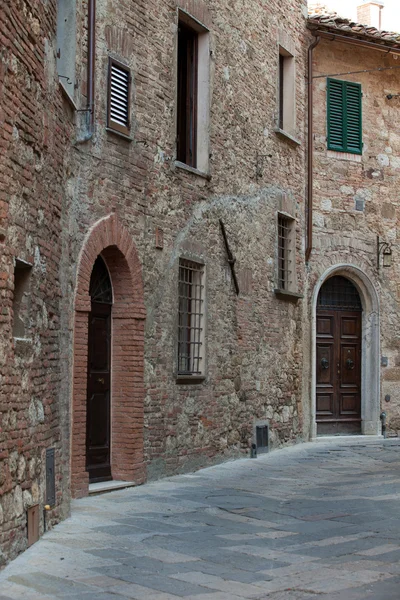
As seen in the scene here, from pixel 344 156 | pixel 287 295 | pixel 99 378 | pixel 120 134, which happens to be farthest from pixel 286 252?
pixel 99 378

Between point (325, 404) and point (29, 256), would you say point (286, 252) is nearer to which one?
point (325, 404)

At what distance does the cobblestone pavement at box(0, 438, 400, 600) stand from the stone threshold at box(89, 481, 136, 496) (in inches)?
5.0

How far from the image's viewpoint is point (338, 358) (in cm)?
1614

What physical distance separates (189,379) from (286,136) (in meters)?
5.17

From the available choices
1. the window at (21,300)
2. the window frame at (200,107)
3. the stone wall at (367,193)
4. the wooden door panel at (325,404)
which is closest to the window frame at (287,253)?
the stone wall at (367,193)

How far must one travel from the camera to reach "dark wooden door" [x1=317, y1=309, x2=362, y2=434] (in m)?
15.9

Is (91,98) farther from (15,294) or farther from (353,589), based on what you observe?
(353,589)

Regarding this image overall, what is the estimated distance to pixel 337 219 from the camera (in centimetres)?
1611

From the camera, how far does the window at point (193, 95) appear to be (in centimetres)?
1186

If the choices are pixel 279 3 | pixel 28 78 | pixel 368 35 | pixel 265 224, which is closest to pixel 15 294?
pixel 28 78

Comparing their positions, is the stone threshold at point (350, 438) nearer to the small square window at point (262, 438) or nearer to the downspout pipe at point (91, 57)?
the small square window at point (262, 438)

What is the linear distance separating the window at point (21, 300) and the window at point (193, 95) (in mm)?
5405

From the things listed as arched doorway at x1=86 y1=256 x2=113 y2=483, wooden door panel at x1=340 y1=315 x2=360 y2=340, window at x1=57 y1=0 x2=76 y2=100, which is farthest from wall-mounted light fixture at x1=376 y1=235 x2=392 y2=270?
window at x1=57 y1=0 x2=76 y2=100

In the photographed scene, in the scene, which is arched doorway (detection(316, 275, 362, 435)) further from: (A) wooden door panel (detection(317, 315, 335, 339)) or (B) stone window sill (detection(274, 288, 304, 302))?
(B) stone window sill (detection(274, 288, 304, 302))
